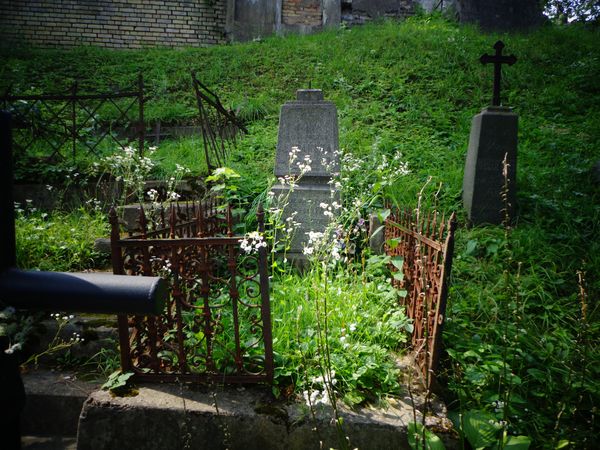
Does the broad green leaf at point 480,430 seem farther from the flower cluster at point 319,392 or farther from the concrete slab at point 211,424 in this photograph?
the flower cluster at point 319,392

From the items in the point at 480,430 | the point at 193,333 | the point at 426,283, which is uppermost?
the point at 426,283

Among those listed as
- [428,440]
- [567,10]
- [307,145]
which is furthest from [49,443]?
[567,10]

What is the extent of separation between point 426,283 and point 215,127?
18.1 feet

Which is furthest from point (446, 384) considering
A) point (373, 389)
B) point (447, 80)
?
point (447, 80)

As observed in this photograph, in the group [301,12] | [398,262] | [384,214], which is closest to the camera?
[398,262]

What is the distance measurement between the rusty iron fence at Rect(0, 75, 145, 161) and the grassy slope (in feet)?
3.65

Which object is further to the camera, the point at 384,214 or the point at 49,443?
the point at 384,214

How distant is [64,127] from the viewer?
6.25m

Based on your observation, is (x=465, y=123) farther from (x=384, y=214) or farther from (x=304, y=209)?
(x=384, y=214)

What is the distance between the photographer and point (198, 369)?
7.14ft

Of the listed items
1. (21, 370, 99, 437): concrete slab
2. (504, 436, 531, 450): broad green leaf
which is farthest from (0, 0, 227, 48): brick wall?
(504, 436, 531, 450): broad green leaf

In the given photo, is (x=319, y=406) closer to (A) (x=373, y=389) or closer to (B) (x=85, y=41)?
(A) (x=373, y=389)

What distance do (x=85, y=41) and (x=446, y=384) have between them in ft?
43.5

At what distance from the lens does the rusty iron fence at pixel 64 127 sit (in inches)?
204
